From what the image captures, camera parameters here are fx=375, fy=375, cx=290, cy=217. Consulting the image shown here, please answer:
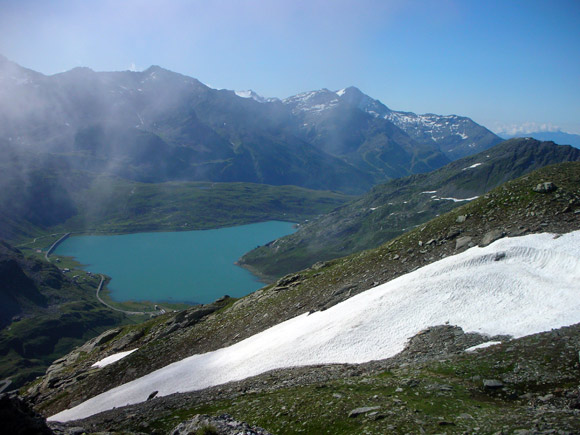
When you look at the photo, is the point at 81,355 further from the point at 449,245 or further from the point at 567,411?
the point at 567,411

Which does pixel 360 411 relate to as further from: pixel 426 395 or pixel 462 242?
pixel 462 242

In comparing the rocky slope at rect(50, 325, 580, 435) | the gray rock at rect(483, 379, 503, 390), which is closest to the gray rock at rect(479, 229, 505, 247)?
the rocky slope at rect(50, 325, 580, 435)

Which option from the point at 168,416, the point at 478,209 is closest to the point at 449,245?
the point at 478,209

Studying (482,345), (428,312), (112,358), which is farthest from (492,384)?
(112,358)

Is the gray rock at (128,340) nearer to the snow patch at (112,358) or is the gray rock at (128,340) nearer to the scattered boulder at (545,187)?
the snow patch at (112,358)

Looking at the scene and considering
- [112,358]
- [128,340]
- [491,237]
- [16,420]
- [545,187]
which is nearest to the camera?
[16,420]
